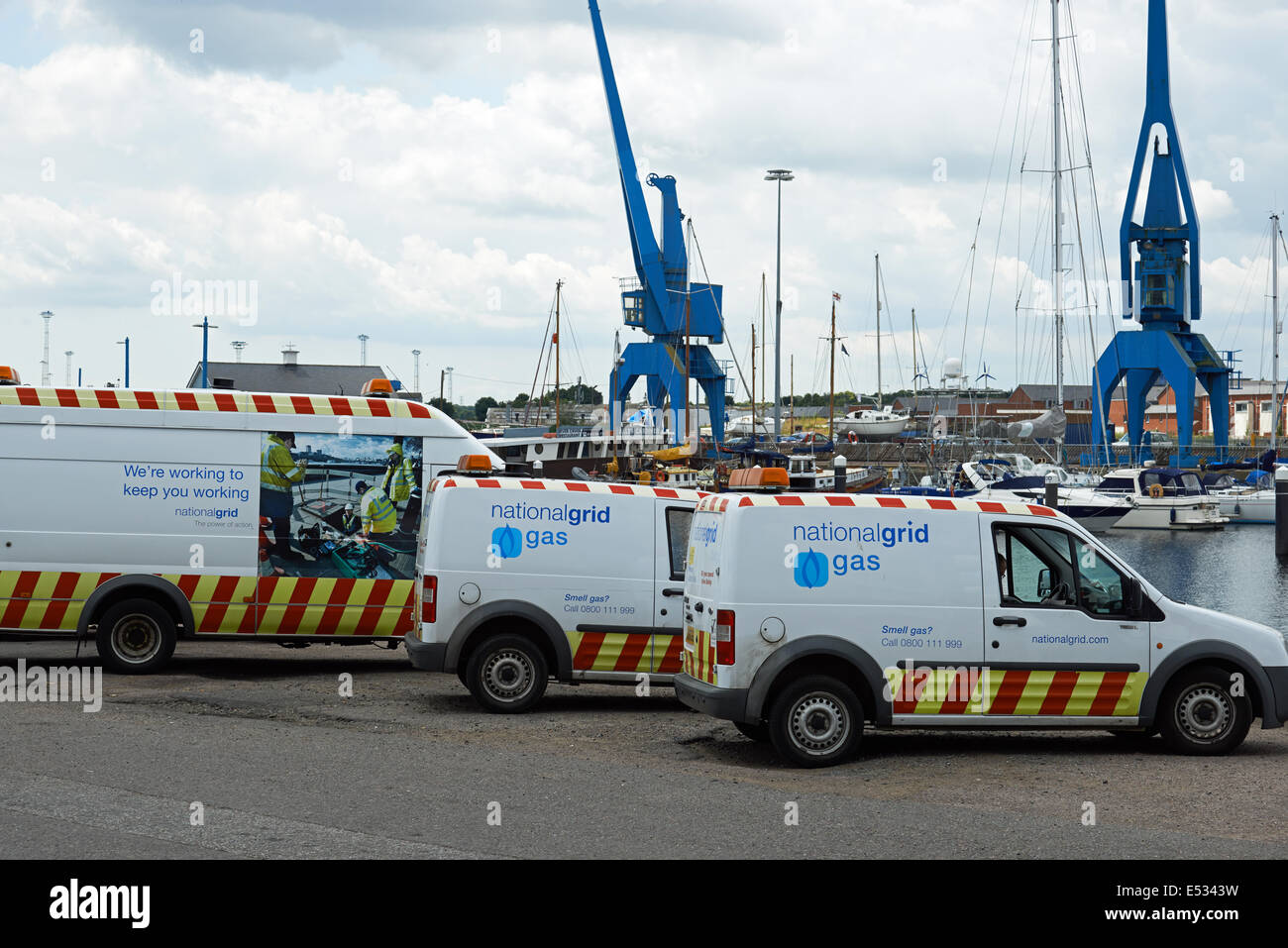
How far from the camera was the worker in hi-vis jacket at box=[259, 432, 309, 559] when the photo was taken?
13734 millimetres

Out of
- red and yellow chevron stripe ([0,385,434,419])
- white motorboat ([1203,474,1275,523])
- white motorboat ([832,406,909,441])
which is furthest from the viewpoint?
white motorboat ([832,406,909,441])

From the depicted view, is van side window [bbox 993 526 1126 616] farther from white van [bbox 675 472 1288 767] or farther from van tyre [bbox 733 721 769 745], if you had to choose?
van tyre [bbox 733 721 769 745]

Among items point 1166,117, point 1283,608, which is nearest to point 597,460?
point 1166,117

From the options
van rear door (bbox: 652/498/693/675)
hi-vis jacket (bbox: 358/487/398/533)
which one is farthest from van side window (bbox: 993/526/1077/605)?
hi-vis jacket (bbox: 358/487/398/533)

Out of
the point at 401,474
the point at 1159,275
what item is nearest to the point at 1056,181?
the point at 1159,275

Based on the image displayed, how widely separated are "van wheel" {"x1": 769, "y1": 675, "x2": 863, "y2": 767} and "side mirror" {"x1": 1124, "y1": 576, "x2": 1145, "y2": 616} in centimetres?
210

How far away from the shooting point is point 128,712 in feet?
35.6

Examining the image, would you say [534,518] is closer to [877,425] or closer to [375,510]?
[375,510]

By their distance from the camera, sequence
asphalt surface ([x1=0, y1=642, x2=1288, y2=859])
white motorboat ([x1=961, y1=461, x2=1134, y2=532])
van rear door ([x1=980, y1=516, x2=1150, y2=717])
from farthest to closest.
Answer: white motorboat ([x1=961, y1=461, x2=1134, y2=532]) < van rear door ([x1=980, y1=516, x2=1150, y2=717]) < asphalt surface ([x1=0, y1=642, x2=1288, y2=859])

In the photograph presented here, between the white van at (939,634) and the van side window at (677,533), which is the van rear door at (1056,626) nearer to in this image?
the white van at (939,634)

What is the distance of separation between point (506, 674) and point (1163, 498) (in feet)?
166

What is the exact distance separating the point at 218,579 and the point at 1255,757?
359 inches

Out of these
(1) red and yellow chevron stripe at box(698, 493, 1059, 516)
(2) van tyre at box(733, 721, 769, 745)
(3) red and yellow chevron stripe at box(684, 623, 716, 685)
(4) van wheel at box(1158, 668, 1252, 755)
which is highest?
(1) red and yellow chevron stripe at box(698, 493, 1059, 516)
